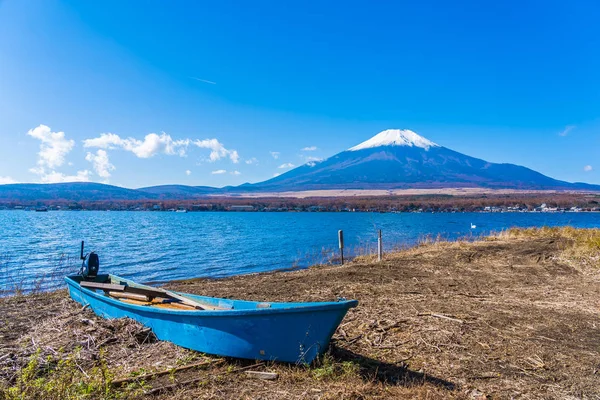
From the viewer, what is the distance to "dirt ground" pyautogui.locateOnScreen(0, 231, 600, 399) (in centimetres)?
459

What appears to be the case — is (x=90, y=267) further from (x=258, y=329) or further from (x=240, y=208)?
(x=240, y=208)

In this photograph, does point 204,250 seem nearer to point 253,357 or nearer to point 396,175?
point 253,357

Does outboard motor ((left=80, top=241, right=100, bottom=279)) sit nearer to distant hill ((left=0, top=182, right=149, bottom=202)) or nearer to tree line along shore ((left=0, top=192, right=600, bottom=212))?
tree line along shore ((left=0, top=192, right=600, bottom=212))

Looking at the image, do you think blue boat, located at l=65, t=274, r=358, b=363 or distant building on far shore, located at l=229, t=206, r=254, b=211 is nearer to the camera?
blue boat, located at l=65, t=274, r=358, b=363

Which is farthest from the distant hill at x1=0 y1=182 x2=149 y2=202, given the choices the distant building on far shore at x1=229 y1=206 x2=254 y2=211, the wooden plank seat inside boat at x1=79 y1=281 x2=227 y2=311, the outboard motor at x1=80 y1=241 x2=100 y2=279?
the wooden plank seat inside boat at x1=79 y1=281 x2=227 y2=311

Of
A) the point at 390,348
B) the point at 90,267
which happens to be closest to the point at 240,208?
the point at 90,267

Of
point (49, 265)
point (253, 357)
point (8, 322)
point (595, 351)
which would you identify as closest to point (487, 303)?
point (595, 351)

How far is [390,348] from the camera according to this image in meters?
5.94

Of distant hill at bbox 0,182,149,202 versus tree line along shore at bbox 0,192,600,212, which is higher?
distant hill at bbox 0,182,149,202

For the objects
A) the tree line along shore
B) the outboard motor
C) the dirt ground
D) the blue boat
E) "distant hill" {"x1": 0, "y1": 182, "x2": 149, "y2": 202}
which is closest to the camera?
the dirt ground

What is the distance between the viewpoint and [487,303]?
337 inches

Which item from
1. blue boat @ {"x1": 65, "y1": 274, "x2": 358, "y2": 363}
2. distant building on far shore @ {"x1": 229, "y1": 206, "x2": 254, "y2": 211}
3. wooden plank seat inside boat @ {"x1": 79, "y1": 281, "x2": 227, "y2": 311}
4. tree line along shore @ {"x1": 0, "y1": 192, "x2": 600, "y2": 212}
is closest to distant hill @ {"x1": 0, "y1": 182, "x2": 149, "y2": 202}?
tree line along shore @ {"x1": 0, "y1": 192, "x2": 600, "y2": 212}

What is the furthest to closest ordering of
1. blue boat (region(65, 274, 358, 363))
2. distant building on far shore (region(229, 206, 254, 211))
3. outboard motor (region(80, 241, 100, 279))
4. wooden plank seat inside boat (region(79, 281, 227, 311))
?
1. distant building on far shore (region(229, 206, 254, 211))
2. outboard motor (region(80, 241, 100, 279))
3. wooden plank seat inside boat (region(79, 281, 227, 311))
4. blue boat (region(65, 274, 358, 363))

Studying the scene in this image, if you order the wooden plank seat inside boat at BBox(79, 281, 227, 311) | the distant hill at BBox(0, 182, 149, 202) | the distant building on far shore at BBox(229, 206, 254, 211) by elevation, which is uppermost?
the distant hill at BBox(0, 182, 149, 202)
